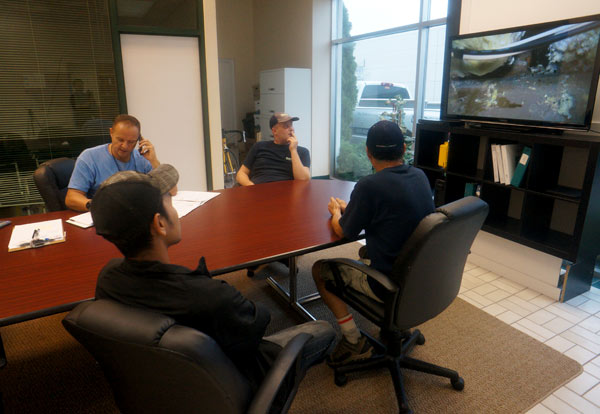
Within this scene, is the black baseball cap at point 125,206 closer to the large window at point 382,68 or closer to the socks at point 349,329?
the socks at point 349,329

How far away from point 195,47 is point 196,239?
274cm

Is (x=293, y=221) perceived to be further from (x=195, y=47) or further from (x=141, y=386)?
(x=195, y=47)

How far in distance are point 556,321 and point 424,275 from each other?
5.12ft

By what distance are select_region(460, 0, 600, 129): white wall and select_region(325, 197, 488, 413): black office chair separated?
185 cm

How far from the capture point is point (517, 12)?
3039 millimetres

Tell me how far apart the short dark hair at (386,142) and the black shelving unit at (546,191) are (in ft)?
4.81

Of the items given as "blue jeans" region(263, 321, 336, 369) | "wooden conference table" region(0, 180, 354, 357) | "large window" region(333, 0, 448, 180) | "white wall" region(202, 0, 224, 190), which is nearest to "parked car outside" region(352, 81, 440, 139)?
"large window" region(333, 0, 448, 180)

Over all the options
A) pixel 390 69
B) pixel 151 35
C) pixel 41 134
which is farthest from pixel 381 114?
pixel 41 134

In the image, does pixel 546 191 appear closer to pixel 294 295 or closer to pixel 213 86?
pixel 294 295

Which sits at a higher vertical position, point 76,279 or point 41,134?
point 41,134

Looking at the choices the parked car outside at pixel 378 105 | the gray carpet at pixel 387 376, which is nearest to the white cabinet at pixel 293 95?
the parked car outside at pixel 378 105

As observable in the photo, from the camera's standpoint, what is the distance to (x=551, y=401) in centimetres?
183

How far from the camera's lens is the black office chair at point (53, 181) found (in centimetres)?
230

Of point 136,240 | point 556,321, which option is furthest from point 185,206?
point 556,321
